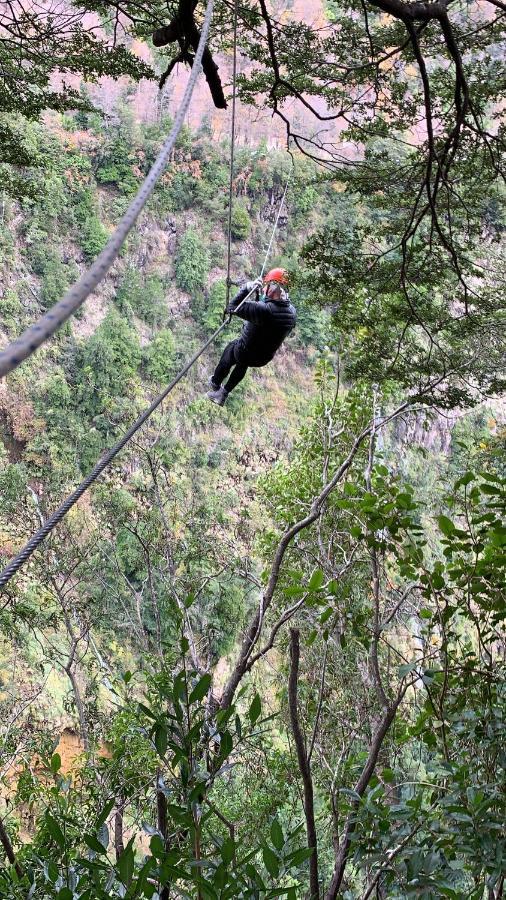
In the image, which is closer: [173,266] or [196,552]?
[196,552]

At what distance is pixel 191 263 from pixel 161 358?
11.6ft

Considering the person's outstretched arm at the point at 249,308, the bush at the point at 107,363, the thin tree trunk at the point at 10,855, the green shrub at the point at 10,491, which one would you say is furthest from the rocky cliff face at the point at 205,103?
the thin tree trunk at the point at 10,855

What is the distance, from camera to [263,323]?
12.6 feet

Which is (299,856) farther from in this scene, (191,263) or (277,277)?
(191,263)

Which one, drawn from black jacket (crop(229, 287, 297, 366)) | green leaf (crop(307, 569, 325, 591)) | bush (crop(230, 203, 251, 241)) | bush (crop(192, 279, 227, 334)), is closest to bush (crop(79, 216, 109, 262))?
bush (crop(192, 279, 227, 334))

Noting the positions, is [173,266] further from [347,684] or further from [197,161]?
[347,684]

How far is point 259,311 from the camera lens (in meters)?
3.77

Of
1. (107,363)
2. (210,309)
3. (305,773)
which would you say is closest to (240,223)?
(210,309)

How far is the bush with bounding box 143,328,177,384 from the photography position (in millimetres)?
18922

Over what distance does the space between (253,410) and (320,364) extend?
47.2ft

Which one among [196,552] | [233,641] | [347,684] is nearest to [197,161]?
[233,641]

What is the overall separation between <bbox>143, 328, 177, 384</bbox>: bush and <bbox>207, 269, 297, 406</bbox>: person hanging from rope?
1476 centimetres

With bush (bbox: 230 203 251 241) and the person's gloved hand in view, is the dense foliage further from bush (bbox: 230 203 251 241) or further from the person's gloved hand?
the person's gloved hand

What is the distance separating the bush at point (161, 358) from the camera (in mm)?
18922
